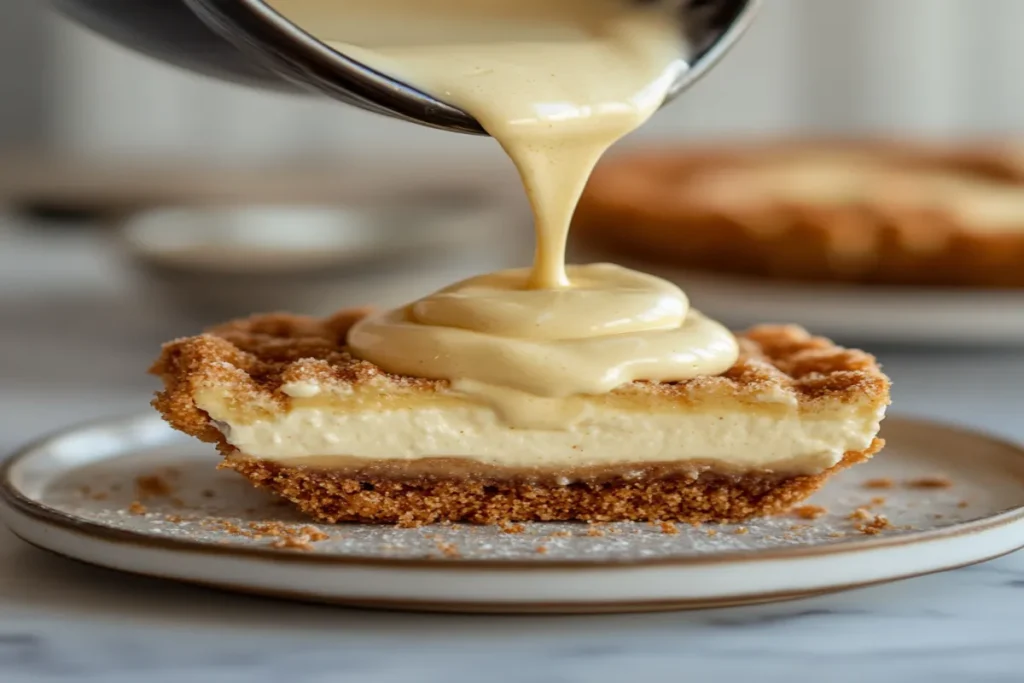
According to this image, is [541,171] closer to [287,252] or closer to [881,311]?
[881,311]

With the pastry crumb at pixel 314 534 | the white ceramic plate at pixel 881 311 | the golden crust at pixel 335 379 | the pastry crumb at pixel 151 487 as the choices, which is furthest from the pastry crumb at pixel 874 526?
the white ceramic plate at pixel 881 311

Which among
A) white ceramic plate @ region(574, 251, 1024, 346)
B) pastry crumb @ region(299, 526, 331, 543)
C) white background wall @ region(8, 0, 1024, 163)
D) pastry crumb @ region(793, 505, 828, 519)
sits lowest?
pastry crumb @ region(793, 505, 828, 519)

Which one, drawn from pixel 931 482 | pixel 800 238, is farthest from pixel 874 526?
pixel 800 238

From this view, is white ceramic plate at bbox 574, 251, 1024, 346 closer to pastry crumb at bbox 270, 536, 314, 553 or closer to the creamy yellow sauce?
the creamy yellow sauce

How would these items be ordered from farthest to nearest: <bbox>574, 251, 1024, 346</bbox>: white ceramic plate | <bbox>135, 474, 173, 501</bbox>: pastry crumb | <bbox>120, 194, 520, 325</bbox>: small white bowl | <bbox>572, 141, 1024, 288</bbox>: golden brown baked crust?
<bbox>120, 194, 520, 325</bbox>: small white bowl → <bbox>572, 141, 1024, 288</bbox>: golden brown baked crust → <bbox>574, 251, 1024, 346</bbox>: white ceramic plate → <bbox>135, 474, 173, 501</bbox>: pastry crumb

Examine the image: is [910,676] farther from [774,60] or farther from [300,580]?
[774,60]

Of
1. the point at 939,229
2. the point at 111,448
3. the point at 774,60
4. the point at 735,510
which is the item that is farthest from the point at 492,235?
the point at 774,60

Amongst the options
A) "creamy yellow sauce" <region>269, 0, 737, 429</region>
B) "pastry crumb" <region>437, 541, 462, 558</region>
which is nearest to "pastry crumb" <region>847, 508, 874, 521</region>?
"creamy yellow sauce" <region>269, 0, 737, 429</region>
